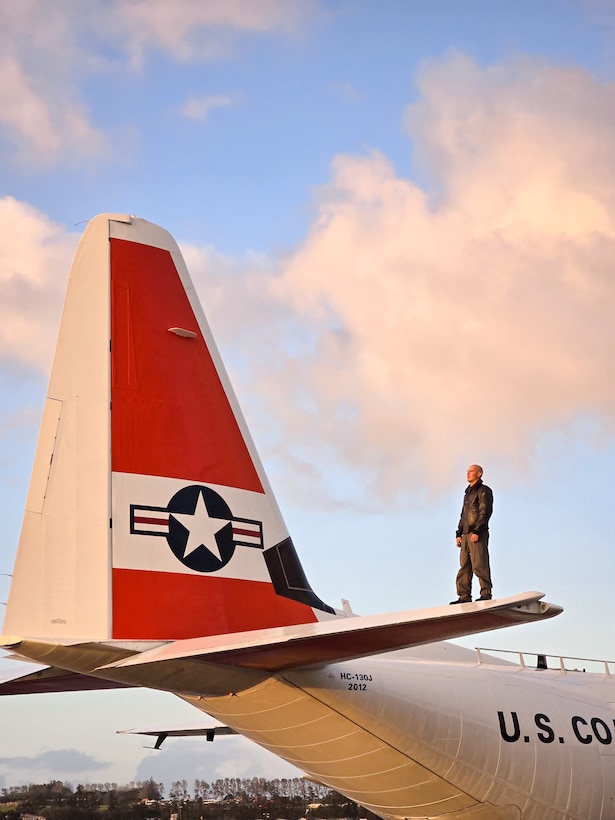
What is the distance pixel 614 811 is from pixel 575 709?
1.48 meters

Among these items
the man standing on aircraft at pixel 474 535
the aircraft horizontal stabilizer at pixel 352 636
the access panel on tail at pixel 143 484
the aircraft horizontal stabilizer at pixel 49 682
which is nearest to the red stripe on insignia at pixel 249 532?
the access panel on tail at pixel 143 484

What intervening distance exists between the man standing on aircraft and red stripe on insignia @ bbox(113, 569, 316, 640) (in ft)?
6.25

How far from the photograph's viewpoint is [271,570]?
9508 mm

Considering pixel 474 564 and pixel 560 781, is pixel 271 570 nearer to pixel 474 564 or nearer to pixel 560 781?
pixel 474 564

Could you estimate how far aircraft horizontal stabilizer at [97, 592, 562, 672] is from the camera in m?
6.77

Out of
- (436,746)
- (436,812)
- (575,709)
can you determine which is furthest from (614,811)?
(436,746)

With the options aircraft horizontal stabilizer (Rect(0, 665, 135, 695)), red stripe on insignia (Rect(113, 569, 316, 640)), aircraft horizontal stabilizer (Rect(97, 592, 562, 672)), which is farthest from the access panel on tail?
aircraft horizontal stabilizer (Rect(0, 665, 135, 695))

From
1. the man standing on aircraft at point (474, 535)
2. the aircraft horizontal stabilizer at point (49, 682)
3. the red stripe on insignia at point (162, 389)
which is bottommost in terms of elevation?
the aircraft horizontal stabilizer at point (49, 682)

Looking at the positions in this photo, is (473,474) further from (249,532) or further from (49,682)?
(49,682)

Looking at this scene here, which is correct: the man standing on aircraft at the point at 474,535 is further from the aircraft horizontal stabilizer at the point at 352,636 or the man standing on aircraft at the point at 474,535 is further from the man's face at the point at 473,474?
the aircraft horizontal stabilizer at the point at 352,636

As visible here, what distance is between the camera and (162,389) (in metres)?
9.44

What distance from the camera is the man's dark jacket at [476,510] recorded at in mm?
10008

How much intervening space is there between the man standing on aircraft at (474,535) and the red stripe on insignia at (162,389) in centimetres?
230

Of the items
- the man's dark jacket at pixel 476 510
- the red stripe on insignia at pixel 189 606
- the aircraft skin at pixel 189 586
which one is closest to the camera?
the aircraft skin at pixel 189 586
